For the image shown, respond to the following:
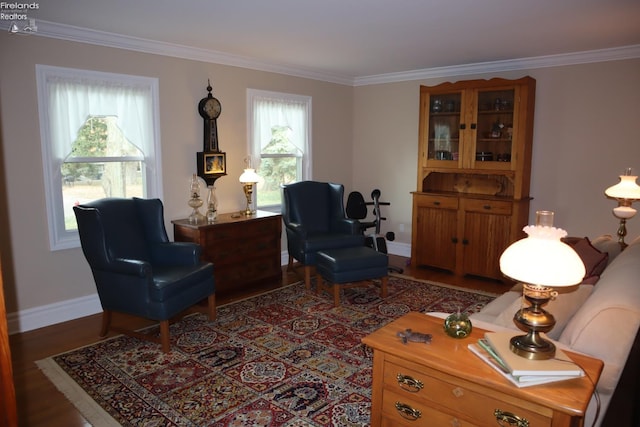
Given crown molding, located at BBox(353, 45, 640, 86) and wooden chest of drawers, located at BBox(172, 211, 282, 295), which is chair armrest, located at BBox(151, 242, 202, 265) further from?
crown molding, located at BBox(353, 45, 640, 86)

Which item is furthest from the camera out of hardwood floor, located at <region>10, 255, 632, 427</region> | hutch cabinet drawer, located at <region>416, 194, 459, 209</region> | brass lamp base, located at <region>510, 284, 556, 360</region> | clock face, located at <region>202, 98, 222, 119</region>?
hutch cabinet drawer, located at <region>416, 194, 459, 209</region>

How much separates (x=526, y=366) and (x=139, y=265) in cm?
251

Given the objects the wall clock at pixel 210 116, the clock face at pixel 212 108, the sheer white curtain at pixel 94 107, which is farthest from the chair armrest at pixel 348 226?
the sheer white curtain at pixel 94 107

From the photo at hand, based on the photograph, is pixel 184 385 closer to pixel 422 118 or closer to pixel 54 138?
pixel 54 138

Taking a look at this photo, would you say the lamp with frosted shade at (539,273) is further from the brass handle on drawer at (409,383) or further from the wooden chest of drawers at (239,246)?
the wooden chest of drawers at (239,246)

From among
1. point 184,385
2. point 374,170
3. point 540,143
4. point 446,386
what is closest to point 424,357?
point 446,386

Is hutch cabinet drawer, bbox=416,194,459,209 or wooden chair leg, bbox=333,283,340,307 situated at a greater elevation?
hutch cabinet drawer, bbox=416,194,459,209

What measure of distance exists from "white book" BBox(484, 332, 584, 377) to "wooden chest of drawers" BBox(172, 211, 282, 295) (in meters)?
3.00

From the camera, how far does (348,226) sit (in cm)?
495

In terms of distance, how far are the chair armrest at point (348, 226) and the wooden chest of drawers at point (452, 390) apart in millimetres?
2917

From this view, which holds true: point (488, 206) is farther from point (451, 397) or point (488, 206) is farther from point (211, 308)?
point (451, 397)

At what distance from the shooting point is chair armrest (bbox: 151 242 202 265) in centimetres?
368

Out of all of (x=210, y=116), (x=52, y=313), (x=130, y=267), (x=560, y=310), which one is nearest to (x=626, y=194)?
(x=560, y=310)

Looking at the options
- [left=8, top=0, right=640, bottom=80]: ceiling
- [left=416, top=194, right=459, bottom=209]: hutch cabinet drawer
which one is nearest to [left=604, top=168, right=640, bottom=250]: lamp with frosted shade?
[left=8, top=0, right=640, bottom=80]: ceiling
